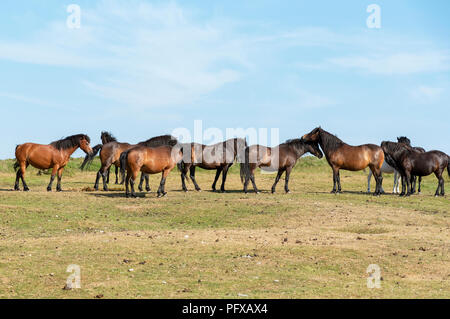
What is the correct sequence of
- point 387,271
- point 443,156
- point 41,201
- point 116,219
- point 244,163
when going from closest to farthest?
point 387,271
point 116,219
point 41,201
point 244,163
point 443,156

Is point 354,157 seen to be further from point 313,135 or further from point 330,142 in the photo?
point 313,135

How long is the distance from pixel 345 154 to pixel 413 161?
301cm

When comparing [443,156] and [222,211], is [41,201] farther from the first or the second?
[443,156]

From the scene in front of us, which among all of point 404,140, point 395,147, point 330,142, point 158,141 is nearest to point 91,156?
point 158,141

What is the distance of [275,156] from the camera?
23641 millimetres

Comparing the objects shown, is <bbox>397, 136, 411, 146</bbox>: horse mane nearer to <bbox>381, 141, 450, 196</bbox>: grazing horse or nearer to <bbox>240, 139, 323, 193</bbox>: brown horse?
<bbox>381, 141, 450, 196</bbox>: grazing horse

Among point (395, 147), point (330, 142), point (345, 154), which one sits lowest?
point (345, 154)

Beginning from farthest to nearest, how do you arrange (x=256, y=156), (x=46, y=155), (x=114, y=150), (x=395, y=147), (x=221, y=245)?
(x=395, y=147), (x=114, y=150), (x=256, y=156), (x=46, y=155), (x=221, y=245)

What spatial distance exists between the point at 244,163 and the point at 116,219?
7.50 metres

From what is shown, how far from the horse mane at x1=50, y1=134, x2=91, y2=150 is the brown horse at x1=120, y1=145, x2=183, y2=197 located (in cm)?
344
